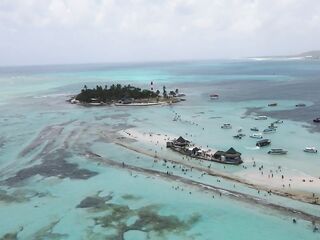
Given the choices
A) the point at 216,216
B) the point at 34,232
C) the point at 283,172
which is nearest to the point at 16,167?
the point at 34,232

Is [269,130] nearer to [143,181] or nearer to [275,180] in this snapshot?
[275,180]

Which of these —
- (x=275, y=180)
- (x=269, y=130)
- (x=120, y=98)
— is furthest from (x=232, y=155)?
(x=120, y=98)

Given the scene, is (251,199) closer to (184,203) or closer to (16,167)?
(184,203)

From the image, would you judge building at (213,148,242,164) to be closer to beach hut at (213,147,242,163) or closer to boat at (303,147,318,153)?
beach hut at (213,147,242,163)

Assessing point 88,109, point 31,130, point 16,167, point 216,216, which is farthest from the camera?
point 88,109

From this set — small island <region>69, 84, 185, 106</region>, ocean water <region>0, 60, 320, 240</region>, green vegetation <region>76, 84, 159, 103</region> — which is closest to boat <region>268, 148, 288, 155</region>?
ocean water <region>0, 60, 320, 240</region>

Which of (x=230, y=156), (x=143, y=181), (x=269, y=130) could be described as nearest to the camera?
(x=143, y=181)

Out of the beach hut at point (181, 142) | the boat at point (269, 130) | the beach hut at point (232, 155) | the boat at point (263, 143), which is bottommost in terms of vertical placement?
the boat at point (269, 130)

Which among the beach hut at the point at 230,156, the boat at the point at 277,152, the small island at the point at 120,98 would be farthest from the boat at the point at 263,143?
the small island at the point at 120,98

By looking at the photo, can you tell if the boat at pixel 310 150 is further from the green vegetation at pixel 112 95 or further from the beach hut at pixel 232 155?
the green vegetation at pixel 112 95

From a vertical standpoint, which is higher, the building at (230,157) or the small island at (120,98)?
the building at (230,157)

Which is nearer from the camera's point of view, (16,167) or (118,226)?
(118,226)
